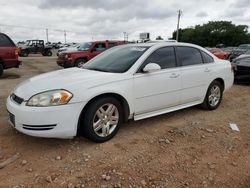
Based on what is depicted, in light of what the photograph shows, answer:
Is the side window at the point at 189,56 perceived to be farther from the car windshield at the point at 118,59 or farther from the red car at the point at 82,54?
the red car at the point at 82,54

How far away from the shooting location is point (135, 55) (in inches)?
177

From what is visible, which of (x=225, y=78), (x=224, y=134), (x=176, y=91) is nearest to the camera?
(x=224, y=134)

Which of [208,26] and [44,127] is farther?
[208,26]

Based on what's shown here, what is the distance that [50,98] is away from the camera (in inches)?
136

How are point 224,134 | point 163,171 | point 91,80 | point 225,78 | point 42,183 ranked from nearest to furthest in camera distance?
point 42,183, point 163,171, point 91,80, point 224,134, point 225,78

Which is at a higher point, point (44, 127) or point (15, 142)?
point (44, 127)

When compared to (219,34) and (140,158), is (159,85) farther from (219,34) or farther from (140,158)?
(219,34)

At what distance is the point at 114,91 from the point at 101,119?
0.45 metres

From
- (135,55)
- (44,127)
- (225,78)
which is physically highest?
(135,55)

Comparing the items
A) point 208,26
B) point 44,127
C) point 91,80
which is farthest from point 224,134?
point 208,26

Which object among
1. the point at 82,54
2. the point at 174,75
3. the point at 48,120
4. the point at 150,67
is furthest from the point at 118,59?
the point at 82,54

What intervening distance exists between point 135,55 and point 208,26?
75.8m

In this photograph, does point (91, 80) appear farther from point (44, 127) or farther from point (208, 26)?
point (208, 26)

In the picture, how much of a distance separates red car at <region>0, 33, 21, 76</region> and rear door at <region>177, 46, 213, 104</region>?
7.71m
